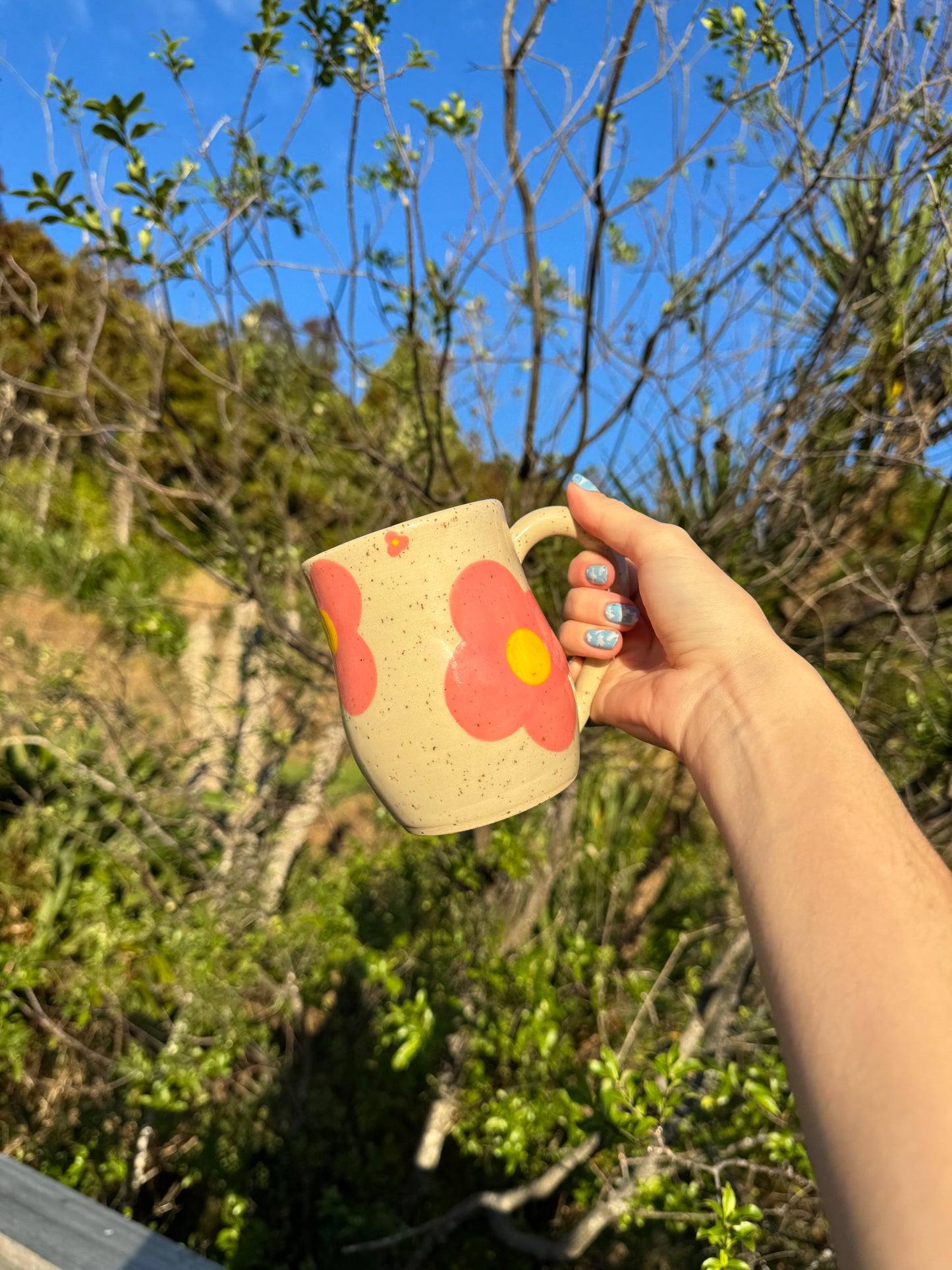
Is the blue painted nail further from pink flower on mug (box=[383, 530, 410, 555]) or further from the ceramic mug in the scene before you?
pink flower on mug (box=[383, 530, 410, 555])

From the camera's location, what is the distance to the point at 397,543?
0.90 meters

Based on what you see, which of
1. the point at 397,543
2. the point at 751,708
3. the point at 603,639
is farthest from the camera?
→ the point at 603,639

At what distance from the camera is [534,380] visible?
6.25 feet

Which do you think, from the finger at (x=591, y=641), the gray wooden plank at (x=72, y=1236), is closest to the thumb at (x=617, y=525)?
the finger at (x=591, y=641)

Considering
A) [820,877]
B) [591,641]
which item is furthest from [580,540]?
[820,877]

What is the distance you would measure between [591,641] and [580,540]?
172mm

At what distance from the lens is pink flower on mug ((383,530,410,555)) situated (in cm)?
90

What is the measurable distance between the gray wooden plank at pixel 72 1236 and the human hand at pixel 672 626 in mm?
830

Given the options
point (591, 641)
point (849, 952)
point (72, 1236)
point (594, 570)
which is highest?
point (594, 570)

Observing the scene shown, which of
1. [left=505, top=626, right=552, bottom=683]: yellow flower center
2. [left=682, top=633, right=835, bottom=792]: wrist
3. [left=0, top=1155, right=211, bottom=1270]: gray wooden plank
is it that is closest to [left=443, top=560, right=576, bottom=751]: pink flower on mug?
[left=505, top=626, right=552, bottom=683]: yellow flower center

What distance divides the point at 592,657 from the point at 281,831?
214 cm

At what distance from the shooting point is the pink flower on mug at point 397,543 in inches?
35.3

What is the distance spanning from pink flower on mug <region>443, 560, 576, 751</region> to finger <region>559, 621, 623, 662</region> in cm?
20

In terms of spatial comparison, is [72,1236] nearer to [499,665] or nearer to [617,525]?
[499,665]
